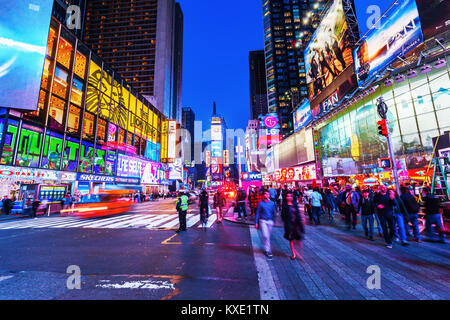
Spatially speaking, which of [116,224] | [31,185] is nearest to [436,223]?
[116,224]

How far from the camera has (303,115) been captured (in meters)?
40.3

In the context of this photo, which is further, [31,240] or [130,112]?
[130,112]

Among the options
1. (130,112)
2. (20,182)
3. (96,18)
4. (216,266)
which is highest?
(96,18)

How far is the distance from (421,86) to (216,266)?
25.9 meters

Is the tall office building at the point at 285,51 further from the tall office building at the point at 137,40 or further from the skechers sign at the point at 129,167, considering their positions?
the skechers sign at the point at 129,167

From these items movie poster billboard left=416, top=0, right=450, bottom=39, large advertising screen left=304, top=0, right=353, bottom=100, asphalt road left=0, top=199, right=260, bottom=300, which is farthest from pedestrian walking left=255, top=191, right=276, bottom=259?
large advertising screen left=304, top=0, right=353, bottom=100
